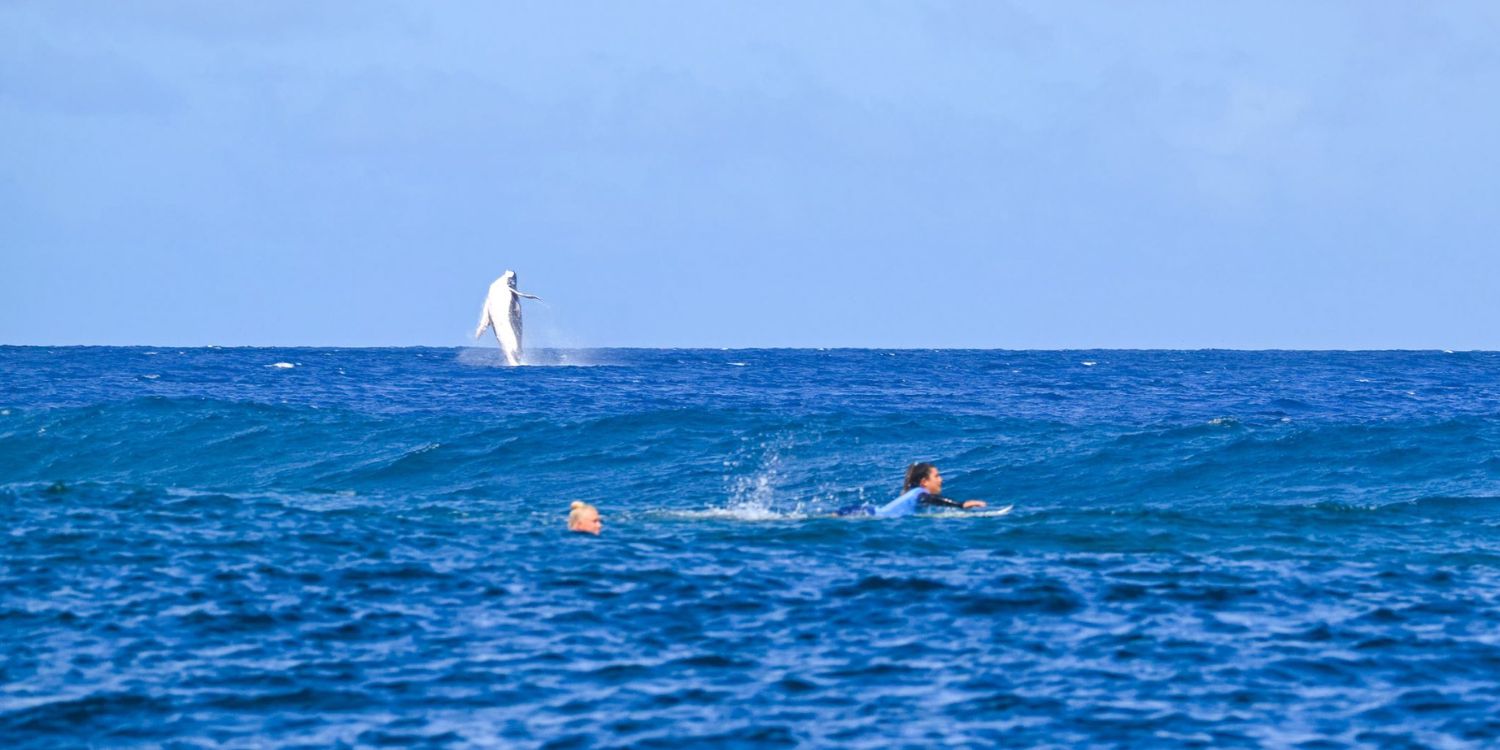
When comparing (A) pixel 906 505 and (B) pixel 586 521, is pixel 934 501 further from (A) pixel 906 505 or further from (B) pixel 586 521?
(B) pixel 586 521

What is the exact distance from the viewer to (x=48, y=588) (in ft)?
46.3

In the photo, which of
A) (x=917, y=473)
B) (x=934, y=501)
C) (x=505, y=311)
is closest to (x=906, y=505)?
(x=934, y=501)

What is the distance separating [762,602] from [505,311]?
178 ft

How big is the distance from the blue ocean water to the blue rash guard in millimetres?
359

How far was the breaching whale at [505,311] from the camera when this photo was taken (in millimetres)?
65250

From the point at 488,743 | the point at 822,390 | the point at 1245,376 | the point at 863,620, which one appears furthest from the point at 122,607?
the point at 1245,376

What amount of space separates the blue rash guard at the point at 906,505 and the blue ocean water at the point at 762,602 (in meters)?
0.36

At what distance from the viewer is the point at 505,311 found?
66.8 metres

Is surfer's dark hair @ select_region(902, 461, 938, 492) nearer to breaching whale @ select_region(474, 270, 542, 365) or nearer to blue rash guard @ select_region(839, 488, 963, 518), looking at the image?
blue rash guard @ select_region(839, 488, 963, 518)

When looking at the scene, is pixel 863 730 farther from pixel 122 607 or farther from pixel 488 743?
pixel 122 607

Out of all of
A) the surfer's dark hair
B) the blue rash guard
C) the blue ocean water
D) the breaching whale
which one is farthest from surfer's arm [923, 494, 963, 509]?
the breaching whale

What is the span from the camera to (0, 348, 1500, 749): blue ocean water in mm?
10203

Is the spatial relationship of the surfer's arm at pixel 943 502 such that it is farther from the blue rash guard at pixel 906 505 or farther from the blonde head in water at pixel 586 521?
the blonde head in water at pixel 586 521

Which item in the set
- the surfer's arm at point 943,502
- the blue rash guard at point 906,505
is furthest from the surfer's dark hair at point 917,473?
the surfer's arm at point 943,502
